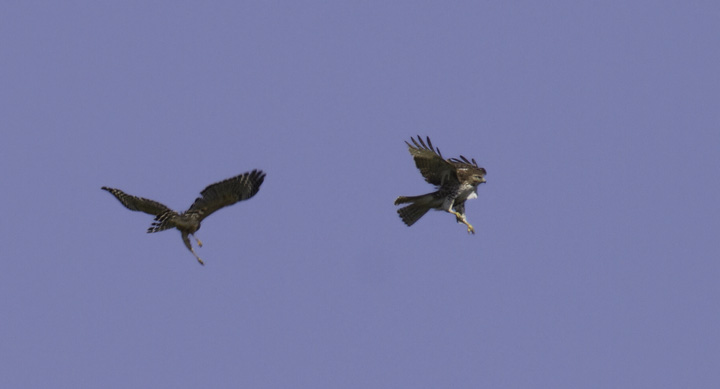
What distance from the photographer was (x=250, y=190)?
22.2 meters

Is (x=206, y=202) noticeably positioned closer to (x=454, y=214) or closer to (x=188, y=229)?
(x=188, y=229)

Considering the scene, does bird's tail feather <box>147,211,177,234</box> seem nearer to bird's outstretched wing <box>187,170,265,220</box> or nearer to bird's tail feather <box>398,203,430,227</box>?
bird's outstretched wing <box>187,170,265,220</box>

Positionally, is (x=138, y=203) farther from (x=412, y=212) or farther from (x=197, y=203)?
(x=412, y=212)

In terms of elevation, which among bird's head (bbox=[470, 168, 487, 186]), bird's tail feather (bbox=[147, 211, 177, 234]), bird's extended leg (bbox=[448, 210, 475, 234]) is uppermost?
bird's head (bbox=[470, 168, 487, 186])

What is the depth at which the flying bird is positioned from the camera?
22094mm

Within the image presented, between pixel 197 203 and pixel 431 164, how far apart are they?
475cm

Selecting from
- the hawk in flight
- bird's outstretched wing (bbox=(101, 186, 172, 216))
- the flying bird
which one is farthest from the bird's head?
bird's outstretched wing (bbox=(101, 186, 172, 216))

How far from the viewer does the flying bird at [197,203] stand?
22.1 m

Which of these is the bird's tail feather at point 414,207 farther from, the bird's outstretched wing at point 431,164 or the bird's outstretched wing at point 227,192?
the bird's outstretched wing at point 227,192

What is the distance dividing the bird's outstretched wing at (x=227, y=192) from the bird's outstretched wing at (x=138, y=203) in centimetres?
58

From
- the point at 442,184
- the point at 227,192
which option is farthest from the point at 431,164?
the point at 227,192

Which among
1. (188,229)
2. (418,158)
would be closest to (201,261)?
(188,229)

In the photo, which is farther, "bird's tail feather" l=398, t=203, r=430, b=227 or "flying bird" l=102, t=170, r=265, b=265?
"bird's tail feather" l=398, t=203, r=430, b=227

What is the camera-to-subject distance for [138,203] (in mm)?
22922
